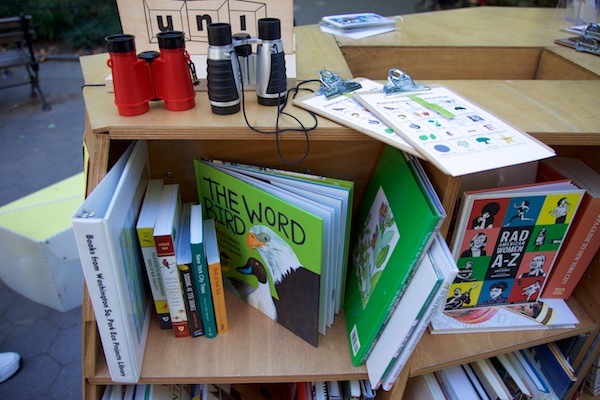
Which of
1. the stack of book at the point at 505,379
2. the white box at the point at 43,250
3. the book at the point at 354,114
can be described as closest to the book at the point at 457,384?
the stack of book at the point at 505,379

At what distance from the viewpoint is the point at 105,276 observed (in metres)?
0.73

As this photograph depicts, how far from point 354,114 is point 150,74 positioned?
1.22ft

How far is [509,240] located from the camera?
0.92 metres

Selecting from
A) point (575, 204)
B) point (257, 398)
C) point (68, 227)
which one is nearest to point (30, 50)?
point (68, 227)

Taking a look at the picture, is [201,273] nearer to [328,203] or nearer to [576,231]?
[328,203]

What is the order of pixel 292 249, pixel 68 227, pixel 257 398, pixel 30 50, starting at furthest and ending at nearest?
pixel 30 50, pixel 68 227, pixel 257 398, pixel 292 249

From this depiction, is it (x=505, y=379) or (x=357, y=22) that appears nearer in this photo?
(x=505, y=379)

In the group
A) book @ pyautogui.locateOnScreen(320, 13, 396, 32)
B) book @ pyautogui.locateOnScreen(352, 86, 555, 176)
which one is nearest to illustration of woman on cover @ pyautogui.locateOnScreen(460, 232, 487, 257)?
book @ pyautogui.locateOnScreen(352, 86, 555, 176)

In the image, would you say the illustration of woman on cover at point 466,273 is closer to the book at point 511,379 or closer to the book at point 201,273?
the book at point 511,379

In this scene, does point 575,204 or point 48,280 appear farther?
point 48,280

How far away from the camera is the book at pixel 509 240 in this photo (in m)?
0.86

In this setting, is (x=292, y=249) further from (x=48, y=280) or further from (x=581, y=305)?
(x=48, y=280)

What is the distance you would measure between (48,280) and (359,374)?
4.77 feet

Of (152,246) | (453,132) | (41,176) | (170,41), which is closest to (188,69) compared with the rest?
(170,41)
